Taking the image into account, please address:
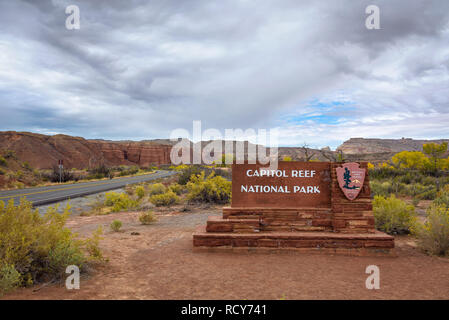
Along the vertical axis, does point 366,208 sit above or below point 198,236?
A: above

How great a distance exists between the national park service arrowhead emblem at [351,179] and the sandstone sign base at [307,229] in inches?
4.6

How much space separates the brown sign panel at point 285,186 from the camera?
797 centimetres

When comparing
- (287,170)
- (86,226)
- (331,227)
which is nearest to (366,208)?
(331,227)

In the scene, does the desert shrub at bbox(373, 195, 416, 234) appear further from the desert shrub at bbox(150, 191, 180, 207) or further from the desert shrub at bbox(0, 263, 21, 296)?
the desert shrub at bbox(150, 191, 180, 207)

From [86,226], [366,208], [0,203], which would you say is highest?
[0,203]

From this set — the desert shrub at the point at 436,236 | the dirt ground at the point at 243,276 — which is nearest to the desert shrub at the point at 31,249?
the dirt ground at the point at 243,276

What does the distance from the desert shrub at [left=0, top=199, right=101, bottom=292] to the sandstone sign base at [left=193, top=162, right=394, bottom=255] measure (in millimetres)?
2930

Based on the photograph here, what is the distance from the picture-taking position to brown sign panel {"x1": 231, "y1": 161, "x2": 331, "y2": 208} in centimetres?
797

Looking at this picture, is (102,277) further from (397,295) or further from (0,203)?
(397,295)

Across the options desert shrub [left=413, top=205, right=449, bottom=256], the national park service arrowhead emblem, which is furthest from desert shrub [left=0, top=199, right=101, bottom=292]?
desert shrub [left=413, top=205, right=449, bottom=256]

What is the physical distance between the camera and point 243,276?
5.46 m

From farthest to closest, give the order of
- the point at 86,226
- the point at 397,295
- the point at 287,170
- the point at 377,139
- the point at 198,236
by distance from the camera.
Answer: the point at 377,139 → the point at 86,226 → the point at 287,170 → the point at 198,236 → the point at 397,295
